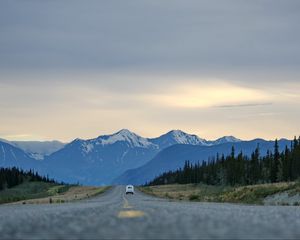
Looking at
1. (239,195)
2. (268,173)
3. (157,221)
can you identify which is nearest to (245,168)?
(268,173)

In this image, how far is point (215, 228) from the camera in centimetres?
809

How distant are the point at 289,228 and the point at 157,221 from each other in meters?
2.13

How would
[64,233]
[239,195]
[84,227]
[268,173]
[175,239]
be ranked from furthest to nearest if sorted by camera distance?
[268,173] → [239,195] → [84,227] → [64,233] → [175,239]

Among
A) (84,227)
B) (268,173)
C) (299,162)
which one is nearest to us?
(84,227)

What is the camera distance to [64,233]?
25.6 ft

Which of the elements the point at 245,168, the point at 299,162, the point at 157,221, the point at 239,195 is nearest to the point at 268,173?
the point at 245,168

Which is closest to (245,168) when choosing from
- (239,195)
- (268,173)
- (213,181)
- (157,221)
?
(268,173)

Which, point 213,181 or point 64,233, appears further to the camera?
point 213,181

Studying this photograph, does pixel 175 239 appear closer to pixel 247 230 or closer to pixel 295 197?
pixel 247 230

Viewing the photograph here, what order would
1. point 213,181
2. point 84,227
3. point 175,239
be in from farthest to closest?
point 213,181 < point 84,227 < point 175,239

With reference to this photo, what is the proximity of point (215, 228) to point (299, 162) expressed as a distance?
125736 millimetres

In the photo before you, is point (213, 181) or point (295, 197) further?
point (213, 181)

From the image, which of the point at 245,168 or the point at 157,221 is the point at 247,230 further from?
the point at 245,168

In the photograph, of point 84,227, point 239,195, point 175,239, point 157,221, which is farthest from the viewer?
point 239,195
